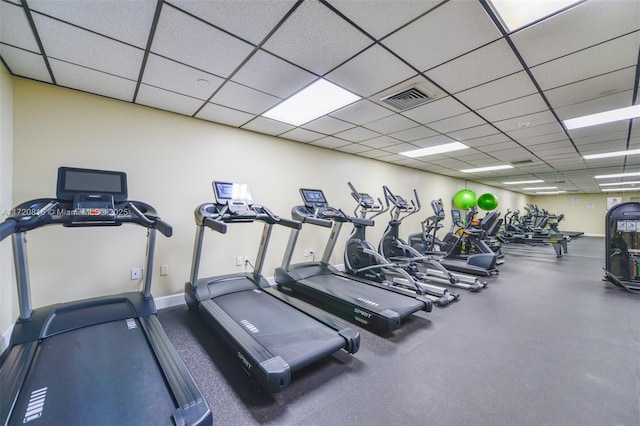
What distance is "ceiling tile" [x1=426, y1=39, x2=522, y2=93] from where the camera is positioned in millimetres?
2051

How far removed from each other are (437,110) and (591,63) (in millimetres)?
1343

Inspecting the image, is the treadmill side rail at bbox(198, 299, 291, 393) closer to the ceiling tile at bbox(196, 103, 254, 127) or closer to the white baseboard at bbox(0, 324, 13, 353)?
the white baseboard at bbox(0, 324, 13, 353)

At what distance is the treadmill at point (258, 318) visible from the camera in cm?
182

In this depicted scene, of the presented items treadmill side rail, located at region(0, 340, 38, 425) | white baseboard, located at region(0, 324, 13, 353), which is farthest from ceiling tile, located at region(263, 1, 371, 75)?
white baseboard, located at region(0, 324, 13, 353)

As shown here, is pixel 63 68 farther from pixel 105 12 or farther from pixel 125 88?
pixel 105 12

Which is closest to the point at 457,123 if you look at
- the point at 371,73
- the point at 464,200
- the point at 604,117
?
the point at 604,117

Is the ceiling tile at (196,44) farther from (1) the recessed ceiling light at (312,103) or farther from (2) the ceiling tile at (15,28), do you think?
(1) the recessed ceiling light at (312,103)

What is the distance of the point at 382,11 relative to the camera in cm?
164

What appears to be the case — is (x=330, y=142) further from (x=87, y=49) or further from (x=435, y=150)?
(x=87, y=49)

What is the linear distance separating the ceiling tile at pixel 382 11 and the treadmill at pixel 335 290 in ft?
6.85

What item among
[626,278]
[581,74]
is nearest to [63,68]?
[581,74]

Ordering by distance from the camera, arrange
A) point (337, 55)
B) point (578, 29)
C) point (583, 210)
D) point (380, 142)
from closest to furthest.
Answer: point (578, 29) < point (337, 55) < point (380, 142) < point (583, 210)

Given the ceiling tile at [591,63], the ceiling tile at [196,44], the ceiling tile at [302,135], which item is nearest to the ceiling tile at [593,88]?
the ceiling tile at [591,63]

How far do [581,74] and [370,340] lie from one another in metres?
3.13
